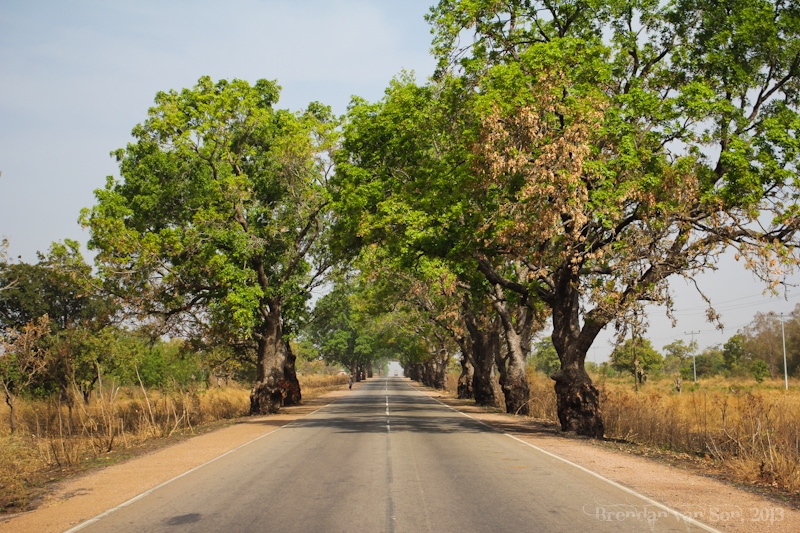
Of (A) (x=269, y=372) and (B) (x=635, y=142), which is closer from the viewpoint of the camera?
(B) (x=635, y=142)

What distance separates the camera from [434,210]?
21.7 meters

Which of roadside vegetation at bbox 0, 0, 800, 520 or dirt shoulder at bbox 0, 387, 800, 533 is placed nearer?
dirt shoulder at bbox 0, 387, 800, 533

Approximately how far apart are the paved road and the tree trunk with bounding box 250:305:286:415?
55.9 ft

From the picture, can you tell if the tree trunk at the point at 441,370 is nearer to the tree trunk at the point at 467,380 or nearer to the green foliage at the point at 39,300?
the tree trunk at the point at 467,380

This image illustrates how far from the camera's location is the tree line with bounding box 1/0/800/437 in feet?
55.1

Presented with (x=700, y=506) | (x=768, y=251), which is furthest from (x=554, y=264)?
(x=700, y=506)

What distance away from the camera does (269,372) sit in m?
33.9

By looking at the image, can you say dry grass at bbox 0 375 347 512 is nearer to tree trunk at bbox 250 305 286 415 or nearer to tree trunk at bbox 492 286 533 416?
tree trunk at bbox 250 305 286 415

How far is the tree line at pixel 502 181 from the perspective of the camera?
55.1 ft

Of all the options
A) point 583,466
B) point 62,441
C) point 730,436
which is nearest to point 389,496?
point 583,466

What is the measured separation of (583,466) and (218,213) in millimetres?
20333

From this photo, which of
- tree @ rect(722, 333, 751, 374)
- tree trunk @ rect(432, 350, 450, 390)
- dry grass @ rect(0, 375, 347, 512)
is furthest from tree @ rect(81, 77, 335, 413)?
tree @ rect(722, 333, 751, 374)

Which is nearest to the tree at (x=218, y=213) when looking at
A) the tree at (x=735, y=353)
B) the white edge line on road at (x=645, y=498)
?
the white edge line on road at (x=645, y=498)

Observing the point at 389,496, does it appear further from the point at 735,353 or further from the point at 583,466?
the point at 735,353
